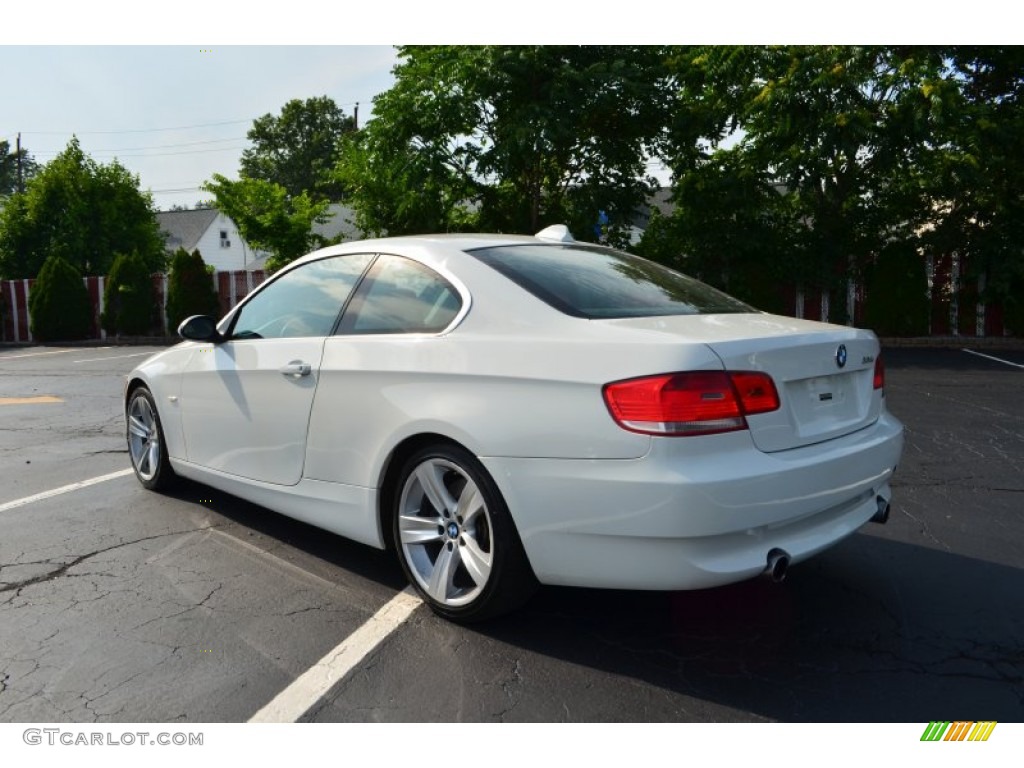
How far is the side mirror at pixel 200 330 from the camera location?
15.0 feet

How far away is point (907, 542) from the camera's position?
14.0 ft

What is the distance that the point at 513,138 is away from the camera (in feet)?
54.1

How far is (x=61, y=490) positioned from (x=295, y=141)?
268ft

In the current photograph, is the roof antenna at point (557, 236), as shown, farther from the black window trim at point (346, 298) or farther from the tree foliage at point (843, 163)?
the tree foliage at point (843, 163)

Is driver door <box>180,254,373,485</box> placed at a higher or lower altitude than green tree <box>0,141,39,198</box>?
lower

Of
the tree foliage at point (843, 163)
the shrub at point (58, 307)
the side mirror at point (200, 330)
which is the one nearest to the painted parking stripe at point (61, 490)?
the side mirror at point (200, 330)

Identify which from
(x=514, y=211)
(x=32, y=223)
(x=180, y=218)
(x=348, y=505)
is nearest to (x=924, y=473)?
(x=348, y=505)

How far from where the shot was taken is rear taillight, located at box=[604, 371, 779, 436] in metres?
2.78

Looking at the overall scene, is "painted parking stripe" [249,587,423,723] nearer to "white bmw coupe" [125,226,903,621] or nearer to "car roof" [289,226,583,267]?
"white bmw coupe" [125,226,903,621]

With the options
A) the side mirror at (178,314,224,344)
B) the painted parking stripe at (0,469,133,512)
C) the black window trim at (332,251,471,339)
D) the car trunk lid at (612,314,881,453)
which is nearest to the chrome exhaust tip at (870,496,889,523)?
the car trunk lid at (612,314,881,453)

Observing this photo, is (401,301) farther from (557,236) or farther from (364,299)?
(557,236)

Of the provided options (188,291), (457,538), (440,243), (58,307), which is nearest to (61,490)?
(440,243)

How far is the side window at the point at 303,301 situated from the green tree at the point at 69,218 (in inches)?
1158

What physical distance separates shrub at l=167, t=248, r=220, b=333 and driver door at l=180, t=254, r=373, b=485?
20228 mm
